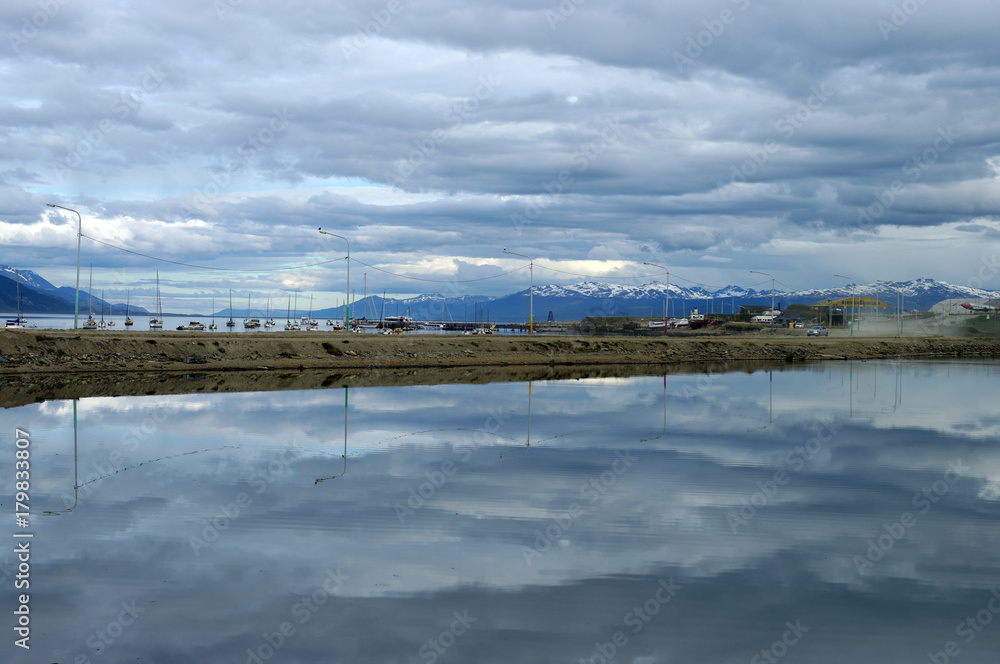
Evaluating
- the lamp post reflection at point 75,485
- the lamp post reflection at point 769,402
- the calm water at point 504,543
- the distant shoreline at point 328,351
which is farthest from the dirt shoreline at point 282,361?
the calm water at point 504,543

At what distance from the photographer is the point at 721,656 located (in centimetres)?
875

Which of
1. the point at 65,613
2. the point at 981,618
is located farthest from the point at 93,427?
the point at 981,618

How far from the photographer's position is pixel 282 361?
2071 inches

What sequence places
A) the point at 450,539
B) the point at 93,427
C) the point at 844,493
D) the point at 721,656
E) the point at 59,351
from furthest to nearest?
the point at 59,351 → the point at 93,427 → the point at 844,493 → the point at 450,539 → the point at 721,656

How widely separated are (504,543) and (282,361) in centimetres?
4261

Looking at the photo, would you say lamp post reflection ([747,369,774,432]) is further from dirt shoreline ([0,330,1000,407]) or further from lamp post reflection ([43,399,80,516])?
lamp post reflection ([43,399,80,516])

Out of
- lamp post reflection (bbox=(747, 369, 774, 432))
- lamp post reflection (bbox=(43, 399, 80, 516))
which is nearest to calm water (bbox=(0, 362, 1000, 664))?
lamp post reflection (bbox=(43, 399, 80, 516))

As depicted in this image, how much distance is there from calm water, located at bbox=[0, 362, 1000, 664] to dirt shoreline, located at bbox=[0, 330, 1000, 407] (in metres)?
15.0

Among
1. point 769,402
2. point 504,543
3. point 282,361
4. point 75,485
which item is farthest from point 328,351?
point 504,543

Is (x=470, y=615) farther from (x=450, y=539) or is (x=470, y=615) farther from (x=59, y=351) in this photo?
(x=59, y=351)

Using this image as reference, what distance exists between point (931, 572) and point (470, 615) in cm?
723

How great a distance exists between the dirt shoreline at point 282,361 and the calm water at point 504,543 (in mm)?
14959

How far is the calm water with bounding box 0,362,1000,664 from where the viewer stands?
912 cm

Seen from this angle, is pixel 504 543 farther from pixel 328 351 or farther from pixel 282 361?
pixel 328 351
